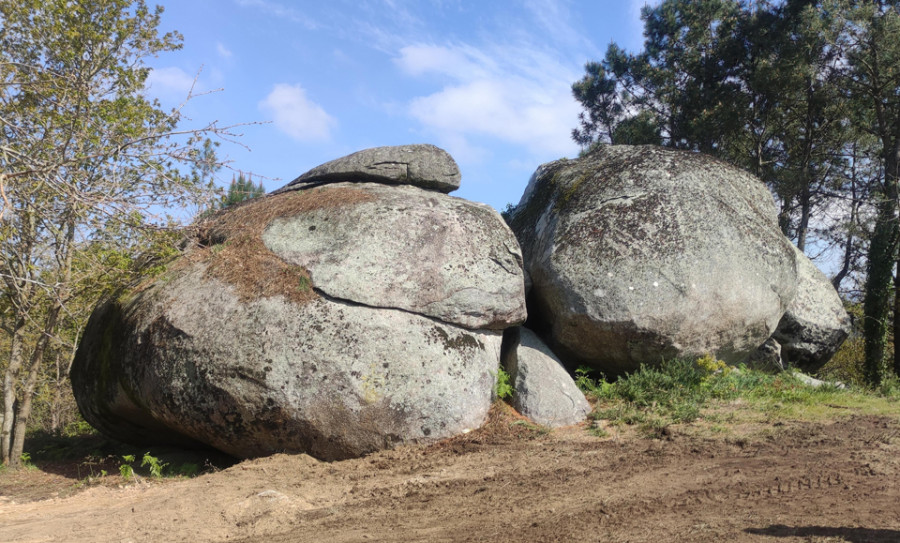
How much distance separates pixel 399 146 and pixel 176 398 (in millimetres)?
4889

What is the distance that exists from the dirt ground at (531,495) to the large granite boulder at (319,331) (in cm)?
48

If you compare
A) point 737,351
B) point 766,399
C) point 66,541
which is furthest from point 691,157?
point 66,541

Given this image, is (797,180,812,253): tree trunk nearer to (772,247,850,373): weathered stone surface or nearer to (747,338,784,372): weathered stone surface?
(772,247,850,373): weathered stone surface

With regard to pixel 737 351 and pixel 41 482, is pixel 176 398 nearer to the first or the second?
pixel 41 482

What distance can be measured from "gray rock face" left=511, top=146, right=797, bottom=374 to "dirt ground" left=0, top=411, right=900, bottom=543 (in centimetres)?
177

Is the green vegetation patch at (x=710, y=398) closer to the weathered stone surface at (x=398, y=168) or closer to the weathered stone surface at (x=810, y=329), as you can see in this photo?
the weathered stone surface at (x=810, y=329)

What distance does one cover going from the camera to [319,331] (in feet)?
26.0

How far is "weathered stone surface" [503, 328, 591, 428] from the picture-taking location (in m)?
8.70

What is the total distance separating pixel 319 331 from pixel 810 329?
8.53 m

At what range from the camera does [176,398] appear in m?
8.05

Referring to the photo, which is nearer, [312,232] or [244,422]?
[244,422]

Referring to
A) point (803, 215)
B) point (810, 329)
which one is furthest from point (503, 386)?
point (803, 215)

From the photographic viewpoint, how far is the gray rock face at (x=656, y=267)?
930cm

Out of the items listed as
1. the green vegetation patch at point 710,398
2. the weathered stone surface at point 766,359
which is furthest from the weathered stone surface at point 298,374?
the weathered stone surface at point 766,359
